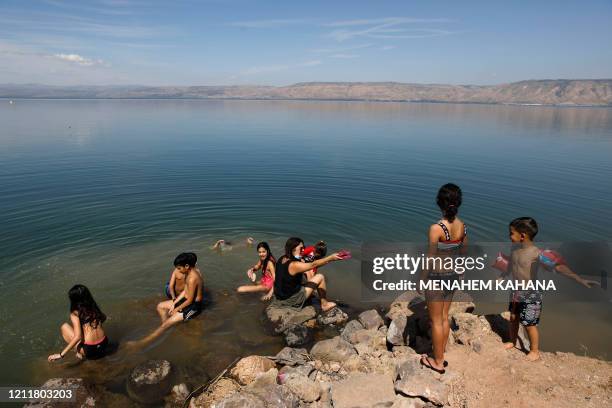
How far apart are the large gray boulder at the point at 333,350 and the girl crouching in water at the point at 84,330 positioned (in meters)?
4.66

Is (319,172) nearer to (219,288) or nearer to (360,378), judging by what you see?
(219,288)

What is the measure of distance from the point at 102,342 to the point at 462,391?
7351 mm

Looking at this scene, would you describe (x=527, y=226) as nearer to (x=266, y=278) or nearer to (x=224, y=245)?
(x=266, y=278)

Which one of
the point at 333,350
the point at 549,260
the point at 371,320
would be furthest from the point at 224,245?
the point at 549,260

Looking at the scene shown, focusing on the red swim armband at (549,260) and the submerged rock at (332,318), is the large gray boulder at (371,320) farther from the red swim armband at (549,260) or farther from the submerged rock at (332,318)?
the red swim armband at (549,260)

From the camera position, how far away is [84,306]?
770cm

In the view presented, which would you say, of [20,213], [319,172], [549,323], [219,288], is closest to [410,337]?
[549,323]

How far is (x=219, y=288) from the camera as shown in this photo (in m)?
11.6

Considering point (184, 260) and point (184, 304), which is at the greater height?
point (184, 260)

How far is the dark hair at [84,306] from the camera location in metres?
7.47

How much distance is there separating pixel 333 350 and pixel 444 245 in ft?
12.0

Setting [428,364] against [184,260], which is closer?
[428,364]

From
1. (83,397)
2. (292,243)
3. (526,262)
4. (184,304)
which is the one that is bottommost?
(83,397)

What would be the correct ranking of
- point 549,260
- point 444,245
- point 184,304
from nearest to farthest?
point 444,245 → point 549,260 → point 184,304
